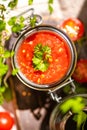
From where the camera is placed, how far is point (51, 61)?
6.13 ft

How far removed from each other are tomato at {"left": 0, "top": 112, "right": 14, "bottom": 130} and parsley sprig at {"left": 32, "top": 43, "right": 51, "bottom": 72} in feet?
1.63

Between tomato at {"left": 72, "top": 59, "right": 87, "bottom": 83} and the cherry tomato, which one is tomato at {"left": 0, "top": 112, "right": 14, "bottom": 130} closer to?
tomato at {"left": 72, "top": 59, "right": 87, "bottom": 83}

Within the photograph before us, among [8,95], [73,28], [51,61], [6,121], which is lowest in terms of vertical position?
[6,121]

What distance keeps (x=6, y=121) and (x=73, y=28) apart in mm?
762

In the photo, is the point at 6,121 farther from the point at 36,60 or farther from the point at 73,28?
the point at 73,28

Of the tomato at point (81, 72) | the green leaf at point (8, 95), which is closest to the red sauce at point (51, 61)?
the tomato at point (81, 72)

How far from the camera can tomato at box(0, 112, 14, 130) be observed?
2.15 m

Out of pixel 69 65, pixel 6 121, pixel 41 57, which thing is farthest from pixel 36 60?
pixel 6 121

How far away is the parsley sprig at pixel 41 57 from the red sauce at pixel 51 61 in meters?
0.04

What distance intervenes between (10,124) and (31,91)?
0.26 meters

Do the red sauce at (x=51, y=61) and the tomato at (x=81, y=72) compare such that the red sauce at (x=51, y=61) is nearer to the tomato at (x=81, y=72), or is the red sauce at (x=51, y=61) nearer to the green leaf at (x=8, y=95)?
the tomato at (x=81, y=72)

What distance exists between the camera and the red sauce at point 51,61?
1875mm

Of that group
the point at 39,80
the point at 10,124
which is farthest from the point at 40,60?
the point at 10,124

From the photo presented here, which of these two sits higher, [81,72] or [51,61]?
[51,61]
